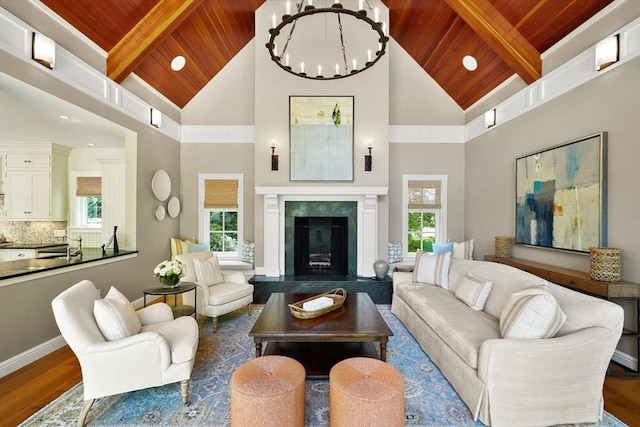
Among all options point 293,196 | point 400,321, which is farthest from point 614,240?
point 293,196

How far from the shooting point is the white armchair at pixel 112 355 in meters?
1.84

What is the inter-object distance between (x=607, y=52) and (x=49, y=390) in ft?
17.8

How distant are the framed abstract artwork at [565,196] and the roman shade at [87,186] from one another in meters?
7.01

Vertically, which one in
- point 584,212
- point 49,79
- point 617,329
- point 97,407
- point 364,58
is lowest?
point 97,407

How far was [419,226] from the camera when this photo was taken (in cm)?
550

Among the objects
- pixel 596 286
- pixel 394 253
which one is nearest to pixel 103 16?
pixel 394 253

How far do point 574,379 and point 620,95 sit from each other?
8.07 feet

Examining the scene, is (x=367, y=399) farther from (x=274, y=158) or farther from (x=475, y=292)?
(x=274, y=158)

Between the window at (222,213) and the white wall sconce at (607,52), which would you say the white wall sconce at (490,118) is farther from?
the window at (222,213)

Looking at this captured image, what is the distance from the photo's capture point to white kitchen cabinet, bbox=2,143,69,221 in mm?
5051

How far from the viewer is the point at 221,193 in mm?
5449

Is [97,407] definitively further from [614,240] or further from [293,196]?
[614,240]

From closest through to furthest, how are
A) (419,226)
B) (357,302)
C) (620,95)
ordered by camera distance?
(620,95) < (357,302) < (419,226)

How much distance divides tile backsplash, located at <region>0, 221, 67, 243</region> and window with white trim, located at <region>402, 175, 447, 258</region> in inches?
253
